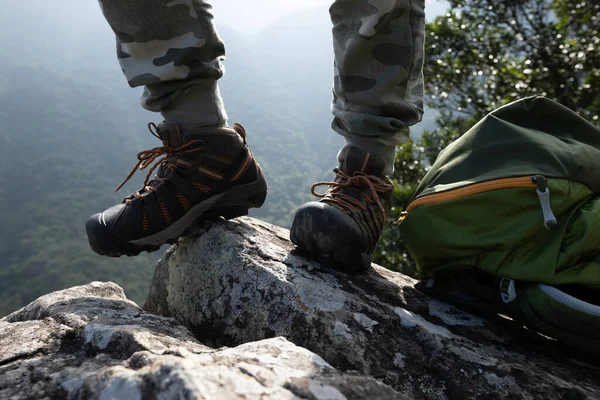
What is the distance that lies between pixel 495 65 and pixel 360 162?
4.41 metres

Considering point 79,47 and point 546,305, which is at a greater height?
point 79,47

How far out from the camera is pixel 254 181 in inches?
92.0

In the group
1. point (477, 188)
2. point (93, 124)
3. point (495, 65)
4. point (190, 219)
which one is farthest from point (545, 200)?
point (93, 124)

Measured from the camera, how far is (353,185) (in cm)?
216

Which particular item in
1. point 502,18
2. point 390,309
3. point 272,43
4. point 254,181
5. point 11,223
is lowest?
point 11,223

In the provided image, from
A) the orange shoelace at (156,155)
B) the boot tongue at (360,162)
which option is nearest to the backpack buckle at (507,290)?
the boot tongue at (360,162)

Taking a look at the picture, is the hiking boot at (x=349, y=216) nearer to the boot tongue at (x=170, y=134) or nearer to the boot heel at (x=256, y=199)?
the boot heel at (x=256, y=199)

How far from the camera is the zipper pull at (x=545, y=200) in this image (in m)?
1.60

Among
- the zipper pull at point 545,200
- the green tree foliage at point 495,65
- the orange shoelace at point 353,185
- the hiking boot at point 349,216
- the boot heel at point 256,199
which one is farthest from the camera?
the green tree foliage at point 495,65

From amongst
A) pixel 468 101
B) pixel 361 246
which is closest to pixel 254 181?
pixel 361 246

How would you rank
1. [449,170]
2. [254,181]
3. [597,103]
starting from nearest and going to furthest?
1. [449,170]
2. [254,181]
3. [597,103]

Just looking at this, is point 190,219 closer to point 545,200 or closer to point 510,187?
point 510,187

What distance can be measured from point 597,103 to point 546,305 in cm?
408

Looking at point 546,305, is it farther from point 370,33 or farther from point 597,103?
point 597,103
